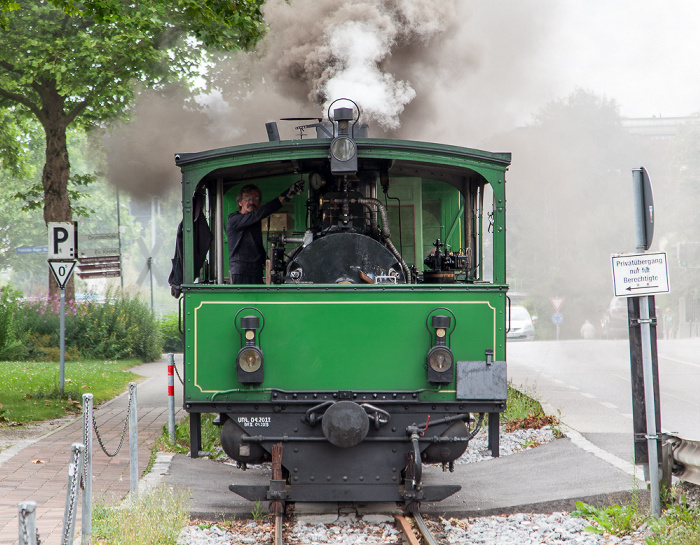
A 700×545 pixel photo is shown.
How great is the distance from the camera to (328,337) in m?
5.78

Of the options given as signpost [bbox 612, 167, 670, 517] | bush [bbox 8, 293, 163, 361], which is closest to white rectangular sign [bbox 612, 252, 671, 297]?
signpost [bbox 612, 167, 670, 517]

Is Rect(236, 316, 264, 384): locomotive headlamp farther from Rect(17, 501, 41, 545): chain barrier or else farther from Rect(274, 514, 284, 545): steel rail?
Rect(17, 501, 41, 545): chain barrier

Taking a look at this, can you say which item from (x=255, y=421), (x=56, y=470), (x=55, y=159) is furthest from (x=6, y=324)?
(x=255, y=421)

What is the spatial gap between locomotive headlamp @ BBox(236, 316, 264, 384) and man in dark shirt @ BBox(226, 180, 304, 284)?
1.37 m

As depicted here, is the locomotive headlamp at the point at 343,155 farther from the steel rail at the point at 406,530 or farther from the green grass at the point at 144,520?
the green grass at the point at 144,520

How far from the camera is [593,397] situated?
1377 cm

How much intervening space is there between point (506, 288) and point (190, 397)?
2466 mm

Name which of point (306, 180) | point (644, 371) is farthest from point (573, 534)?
point (306, 180)

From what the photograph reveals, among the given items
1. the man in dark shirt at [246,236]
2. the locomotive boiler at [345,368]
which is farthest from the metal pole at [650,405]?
the man in dark shirt at [246,236]

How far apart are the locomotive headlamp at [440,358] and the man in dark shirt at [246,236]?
1.97m

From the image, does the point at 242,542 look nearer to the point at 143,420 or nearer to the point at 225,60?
the point at 143,420

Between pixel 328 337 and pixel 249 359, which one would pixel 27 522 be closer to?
pixel 249 359

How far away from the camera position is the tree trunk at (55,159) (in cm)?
1844

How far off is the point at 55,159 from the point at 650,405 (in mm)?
16079
